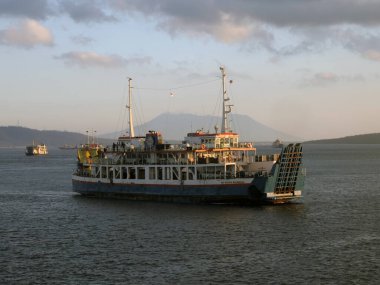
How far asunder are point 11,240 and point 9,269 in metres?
10.6

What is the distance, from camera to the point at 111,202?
243 ft

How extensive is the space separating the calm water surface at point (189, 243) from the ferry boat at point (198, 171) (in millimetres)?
1898

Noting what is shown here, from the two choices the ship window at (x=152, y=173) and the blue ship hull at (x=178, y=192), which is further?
the ship window at (x=152, y=173)

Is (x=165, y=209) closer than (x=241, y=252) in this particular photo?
No

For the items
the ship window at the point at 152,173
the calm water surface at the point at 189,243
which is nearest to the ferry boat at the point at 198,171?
the ship window at the point at 152,173

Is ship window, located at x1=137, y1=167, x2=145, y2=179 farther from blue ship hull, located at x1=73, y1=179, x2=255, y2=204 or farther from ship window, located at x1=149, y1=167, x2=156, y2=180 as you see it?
ship window, located at x1=149, y1=167, x2=156, y2=180

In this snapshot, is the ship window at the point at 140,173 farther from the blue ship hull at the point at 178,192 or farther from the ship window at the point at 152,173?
the ship window at the point at 152,173

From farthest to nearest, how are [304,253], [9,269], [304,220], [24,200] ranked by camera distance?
[24,200] < [304,220] < [304,253] < [9,269]

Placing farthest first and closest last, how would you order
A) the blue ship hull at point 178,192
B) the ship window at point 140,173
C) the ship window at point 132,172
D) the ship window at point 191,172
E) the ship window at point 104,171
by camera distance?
1. the ship window at point 104,171
2. the ship window at point 132,172
3. the ship window at point 140,173
4. the ship window at point 191,172
5. the blue ship hull at point 178,192

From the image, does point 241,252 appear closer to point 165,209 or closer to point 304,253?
point 304,253

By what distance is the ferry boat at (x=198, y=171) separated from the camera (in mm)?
65500

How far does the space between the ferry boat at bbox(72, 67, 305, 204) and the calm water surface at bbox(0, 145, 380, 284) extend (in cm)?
190

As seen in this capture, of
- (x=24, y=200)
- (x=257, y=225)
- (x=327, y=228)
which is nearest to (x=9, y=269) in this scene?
(x=257, y=225)

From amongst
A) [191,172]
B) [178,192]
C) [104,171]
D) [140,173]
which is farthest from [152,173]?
[104,171]
